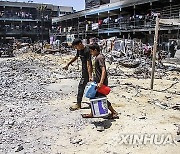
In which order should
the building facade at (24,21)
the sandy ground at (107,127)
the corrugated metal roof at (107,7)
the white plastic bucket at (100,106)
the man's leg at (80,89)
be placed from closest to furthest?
the sandy ground at (107,127), the white plastic bucket at (100,106), the man's leg at (80,89), the corrugated metal roof at (107,7), the building facade at (24,21)

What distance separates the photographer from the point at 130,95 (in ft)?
34.5

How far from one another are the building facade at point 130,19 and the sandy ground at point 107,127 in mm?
16190

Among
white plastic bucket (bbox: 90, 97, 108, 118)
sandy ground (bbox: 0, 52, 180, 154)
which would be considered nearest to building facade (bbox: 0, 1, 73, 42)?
sandy ground (bbox: 0, 52, 180, 154)

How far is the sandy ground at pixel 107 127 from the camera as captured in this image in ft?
18.8

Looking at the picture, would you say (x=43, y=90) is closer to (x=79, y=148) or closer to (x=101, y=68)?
(x=101, y=68)

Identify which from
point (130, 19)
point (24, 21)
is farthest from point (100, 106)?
point (24, 21)

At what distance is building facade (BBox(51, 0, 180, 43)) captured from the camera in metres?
28.9

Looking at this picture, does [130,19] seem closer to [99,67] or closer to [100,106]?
[99,67]

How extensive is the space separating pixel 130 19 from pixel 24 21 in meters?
34.3

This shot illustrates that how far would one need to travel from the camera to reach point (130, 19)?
3341 cm

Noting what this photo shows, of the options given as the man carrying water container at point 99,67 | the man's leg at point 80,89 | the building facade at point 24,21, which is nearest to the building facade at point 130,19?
the building facade at point 24,21

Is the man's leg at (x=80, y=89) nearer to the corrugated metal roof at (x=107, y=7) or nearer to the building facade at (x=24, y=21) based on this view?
the corrugated metal roof at (x=107, y=7)

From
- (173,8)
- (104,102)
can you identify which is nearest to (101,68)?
(104,102)

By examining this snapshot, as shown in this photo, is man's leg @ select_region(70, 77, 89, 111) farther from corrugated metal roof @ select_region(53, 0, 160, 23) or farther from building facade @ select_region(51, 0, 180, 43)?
corrugated metal roof @ select_region(53, 0, 160, 23)
